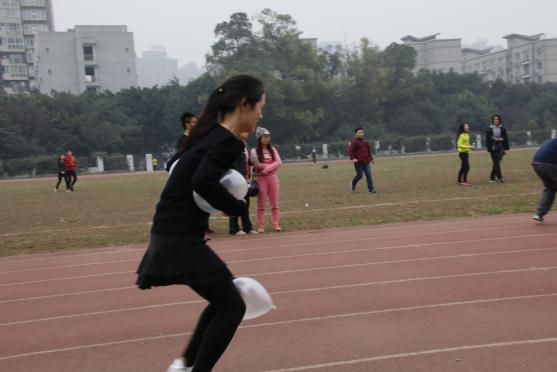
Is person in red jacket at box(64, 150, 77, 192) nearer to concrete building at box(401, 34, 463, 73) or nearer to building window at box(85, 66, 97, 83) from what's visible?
building window at box(85, 66, 97, 83)

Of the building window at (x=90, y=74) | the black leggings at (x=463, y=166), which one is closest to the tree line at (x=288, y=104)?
the building window at (x=90, y=74)

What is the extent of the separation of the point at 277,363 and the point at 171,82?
73.1 m

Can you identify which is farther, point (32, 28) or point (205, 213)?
point (32, 28)

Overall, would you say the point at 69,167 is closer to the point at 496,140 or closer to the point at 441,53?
the point at 496,140

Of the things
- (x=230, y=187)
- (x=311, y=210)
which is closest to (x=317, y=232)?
(x=311, y=210)

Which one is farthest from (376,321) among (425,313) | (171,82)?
(171,82)

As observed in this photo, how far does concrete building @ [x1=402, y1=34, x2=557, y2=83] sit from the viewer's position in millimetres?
101625

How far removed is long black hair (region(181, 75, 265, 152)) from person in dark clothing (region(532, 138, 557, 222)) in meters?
6.87

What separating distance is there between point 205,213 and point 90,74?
86397 millimetres

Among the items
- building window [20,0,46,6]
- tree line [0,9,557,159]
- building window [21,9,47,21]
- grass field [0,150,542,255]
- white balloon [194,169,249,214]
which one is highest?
building window [20,0,46,6]

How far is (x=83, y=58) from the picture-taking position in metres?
82.2

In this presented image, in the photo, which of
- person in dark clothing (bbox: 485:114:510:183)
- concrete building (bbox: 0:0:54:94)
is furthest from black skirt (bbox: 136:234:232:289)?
concrete building (bbox: 0:0:54:94)

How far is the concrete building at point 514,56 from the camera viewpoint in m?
102

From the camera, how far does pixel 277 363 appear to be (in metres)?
3.90
